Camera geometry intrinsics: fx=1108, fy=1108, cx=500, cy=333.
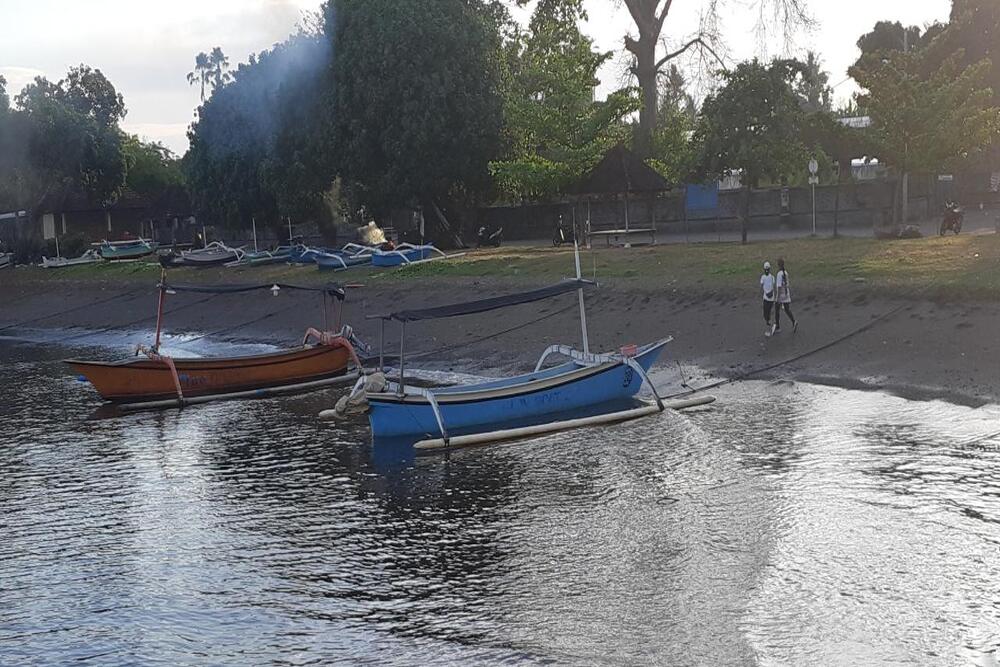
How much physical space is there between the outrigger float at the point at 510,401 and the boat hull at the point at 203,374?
564 centimetres

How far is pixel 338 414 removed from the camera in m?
25.0

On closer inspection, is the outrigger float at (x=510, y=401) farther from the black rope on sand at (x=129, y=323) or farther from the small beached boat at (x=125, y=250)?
the small beached boat at (x=125, y=250)

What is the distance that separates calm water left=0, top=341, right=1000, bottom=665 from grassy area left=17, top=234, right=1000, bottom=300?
699cm

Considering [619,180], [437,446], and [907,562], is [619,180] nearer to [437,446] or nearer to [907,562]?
[437,446]

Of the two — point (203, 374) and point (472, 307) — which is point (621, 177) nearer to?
point (203, 374)

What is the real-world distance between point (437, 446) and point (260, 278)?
33.2 metres

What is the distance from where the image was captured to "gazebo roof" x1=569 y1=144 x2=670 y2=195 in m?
44.7

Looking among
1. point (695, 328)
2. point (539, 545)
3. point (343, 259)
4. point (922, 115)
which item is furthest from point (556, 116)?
point (539, 545)

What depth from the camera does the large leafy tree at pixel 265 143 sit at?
2263 inches

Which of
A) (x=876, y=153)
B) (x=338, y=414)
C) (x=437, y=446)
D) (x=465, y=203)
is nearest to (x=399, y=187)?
(x=465, y=203)

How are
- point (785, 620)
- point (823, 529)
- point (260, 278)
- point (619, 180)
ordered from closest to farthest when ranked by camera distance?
point (785, 620) < point (823, 529) < point (619, 180) < point (260, 278)

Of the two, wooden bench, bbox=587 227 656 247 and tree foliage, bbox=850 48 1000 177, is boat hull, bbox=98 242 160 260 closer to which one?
wooden bench, bbox=587 227 656 247

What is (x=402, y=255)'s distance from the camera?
4734 cm

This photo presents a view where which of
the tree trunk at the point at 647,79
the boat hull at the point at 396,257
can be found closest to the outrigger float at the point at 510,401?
the boat hull at the point at 396,257
